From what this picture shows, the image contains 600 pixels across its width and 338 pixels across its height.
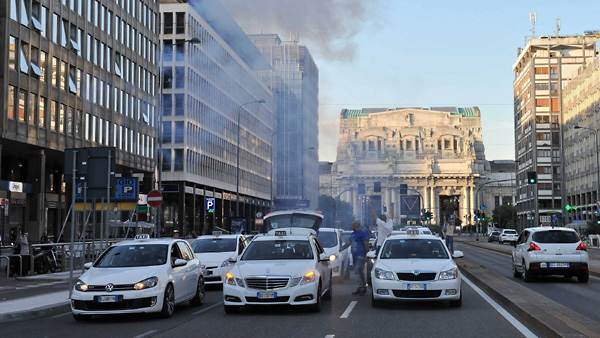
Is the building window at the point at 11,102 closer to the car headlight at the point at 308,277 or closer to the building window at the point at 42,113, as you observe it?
the building window at the point at 42,113

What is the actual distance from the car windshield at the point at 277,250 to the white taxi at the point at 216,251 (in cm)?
529

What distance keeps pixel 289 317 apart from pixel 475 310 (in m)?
3.49

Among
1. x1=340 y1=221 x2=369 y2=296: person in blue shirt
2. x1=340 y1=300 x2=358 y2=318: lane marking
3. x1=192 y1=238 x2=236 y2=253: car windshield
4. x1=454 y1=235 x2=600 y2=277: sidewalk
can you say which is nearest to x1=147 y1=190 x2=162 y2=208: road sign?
x1=192 y1=238 x2=236 y2=253: car windshield

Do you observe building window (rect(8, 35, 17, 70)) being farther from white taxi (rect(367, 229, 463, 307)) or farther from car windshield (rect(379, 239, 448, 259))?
white taxi (rect(367, 229, 463, 307))

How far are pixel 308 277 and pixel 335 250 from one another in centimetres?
866

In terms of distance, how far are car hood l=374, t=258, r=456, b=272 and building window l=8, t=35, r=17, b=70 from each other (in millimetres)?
31037

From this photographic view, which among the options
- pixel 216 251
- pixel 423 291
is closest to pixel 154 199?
pixel 216 251

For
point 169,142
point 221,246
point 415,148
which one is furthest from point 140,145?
point 415,148

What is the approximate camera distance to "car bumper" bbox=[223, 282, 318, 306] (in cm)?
1347

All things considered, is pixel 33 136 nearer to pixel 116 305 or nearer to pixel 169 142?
pixel 169 142

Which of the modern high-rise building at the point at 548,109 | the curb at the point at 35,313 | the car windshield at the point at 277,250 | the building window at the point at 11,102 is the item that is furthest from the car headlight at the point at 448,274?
the modern high-rise building at the point at 548,109

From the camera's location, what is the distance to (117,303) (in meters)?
13.0

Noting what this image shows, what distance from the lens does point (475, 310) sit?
14.1m

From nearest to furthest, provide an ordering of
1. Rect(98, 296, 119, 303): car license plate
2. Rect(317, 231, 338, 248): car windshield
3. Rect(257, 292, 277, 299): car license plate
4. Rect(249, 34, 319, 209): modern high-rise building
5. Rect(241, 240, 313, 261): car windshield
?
1. Rect(98, 296, 119, 303): car license plate
2. Rect(257, 292, 277, 299): car license plate
3. Rect(241, 240, 313, 261): car windshield
4. Rect(317, 231, 338, 248): car windshield
5. Rect(249, 34, 319, 209): modern high-rise building
